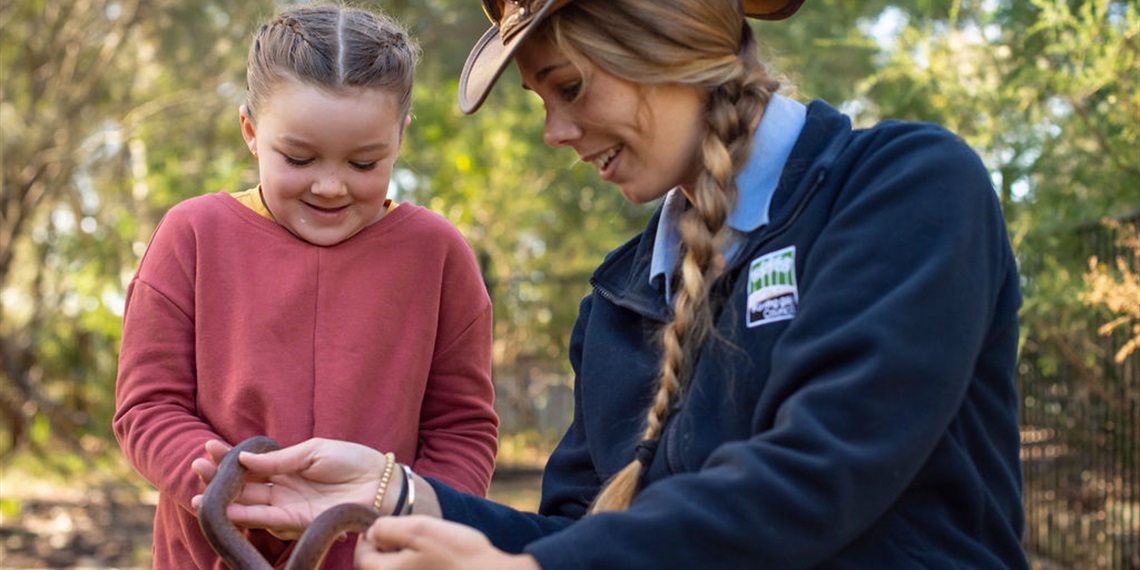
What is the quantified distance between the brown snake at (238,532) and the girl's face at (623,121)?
27.2 inches

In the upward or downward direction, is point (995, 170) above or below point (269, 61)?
below

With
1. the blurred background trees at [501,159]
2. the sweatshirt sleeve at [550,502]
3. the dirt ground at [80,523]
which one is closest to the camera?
the sweatshirt sleeve at [550,502]

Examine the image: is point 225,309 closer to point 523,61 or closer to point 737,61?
point 523,61

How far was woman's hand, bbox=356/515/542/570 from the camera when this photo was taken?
1.62m

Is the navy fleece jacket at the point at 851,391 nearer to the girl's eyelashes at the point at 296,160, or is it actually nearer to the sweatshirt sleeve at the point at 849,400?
the sweatshirt sleeve at the point at 849,400

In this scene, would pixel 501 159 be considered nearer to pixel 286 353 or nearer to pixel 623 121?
pixel 286 353

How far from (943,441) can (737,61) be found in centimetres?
69

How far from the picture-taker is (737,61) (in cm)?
207

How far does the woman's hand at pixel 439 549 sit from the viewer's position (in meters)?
1.62

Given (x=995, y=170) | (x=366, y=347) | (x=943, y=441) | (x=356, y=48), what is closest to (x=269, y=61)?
(x=356, y=48)

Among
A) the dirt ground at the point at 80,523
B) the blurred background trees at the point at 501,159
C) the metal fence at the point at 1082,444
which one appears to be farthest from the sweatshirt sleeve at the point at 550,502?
the dirt ground at the point at 80,523

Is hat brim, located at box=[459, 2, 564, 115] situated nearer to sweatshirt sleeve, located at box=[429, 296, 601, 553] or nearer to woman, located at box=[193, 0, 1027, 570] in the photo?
woman, located at box=[193, 0, 1027, 570]

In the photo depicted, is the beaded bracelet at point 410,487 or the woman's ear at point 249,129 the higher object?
the woman's ear at point 249,129

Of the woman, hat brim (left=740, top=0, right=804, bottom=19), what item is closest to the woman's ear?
the woman
